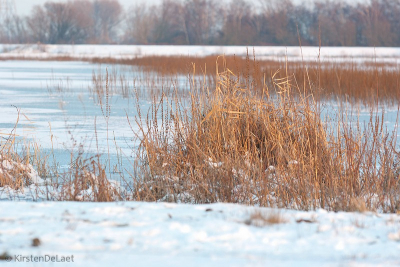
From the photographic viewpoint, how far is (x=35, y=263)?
1.70 meters

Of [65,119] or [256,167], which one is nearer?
[256,167]

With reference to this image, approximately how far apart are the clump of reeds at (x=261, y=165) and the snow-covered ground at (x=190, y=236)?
726 millimetres

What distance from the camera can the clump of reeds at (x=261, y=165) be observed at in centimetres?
312

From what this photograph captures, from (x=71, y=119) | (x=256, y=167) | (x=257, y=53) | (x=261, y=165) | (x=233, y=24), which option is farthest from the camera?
(x=233, y=24)

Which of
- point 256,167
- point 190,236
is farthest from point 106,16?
point 190,236

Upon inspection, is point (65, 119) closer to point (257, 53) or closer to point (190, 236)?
point (190, 236)

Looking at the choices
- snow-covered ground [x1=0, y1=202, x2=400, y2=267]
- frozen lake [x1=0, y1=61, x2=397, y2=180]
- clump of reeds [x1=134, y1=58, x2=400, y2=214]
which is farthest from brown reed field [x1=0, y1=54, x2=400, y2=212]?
snow-covered ground [x1=0, y1=202, x2=400, y2=267]

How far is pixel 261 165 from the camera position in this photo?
3.32 metres

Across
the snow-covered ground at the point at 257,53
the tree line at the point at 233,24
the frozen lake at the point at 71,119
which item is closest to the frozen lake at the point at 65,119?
the frozen lake at the point at 71,119

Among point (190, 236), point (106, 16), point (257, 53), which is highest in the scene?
point (106, 16)

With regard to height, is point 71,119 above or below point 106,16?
below

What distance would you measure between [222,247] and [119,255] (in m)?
0.38

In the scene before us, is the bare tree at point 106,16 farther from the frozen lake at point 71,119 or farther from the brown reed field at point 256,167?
the brown reed field at point 256,167

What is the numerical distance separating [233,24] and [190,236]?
1799 inches
